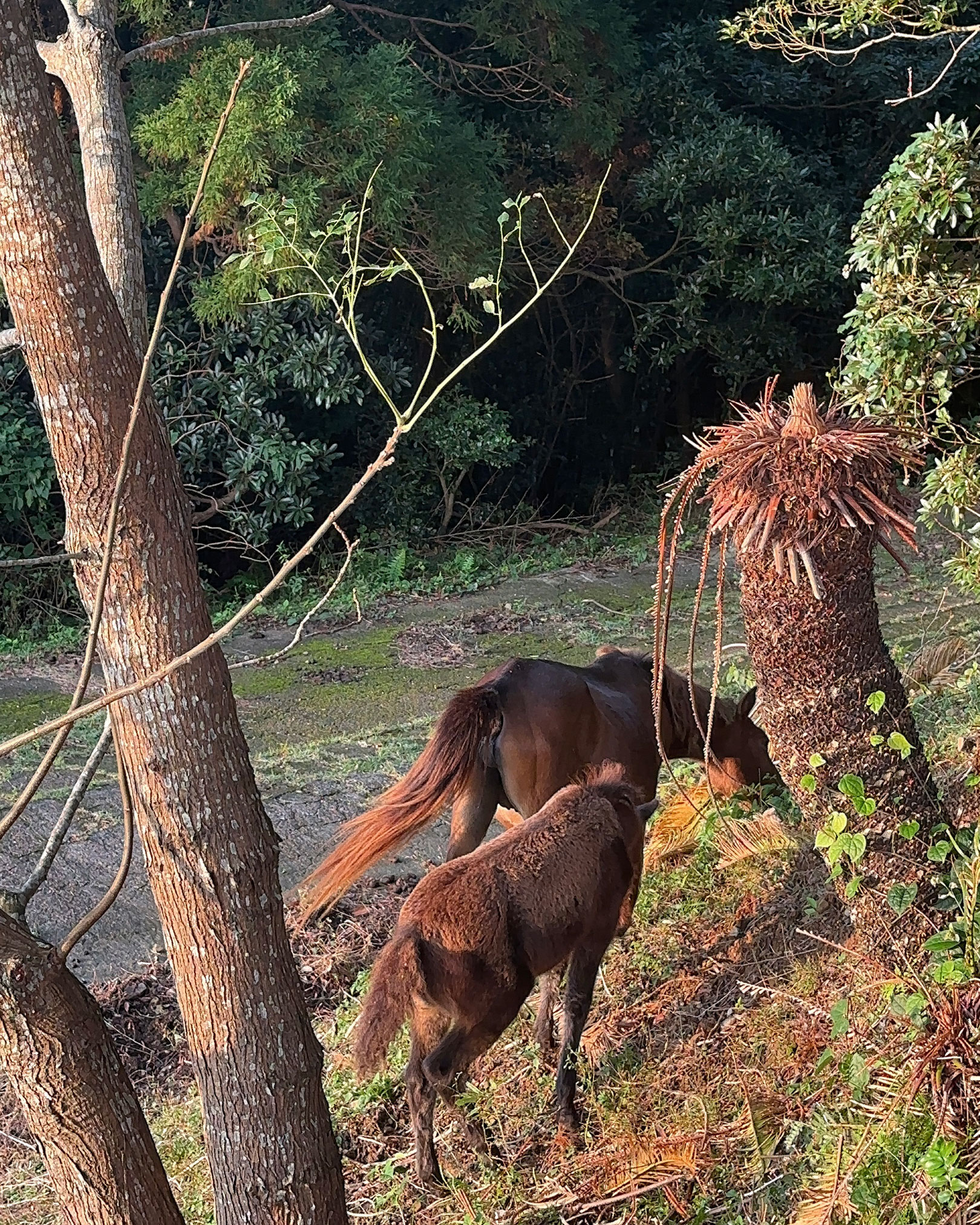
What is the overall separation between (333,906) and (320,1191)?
2.50 metres

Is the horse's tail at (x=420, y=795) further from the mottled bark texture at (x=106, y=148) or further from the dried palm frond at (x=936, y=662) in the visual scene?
the dried palm frond at (x=936, y=662)

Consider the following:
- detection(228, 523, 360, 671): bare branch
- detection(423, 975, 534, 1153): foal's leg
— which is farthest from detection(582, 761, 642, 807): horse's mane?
detection(228, 523, 360, 671): bare branch

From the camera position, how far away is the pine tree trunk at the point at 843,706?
9.61ft

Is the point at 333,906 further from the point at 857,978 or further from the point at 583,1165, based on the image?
the point at 857,978

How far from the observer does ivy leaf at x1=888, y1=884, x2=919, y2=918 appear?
311cm

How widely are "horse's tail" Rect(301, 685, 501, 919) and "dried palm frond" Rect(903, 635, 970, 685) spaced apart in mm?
2217

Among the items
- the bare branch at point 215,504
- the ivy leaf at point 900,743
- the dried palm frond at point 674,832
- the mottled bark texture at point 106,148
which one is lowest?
the dried palm frond at point 674,832

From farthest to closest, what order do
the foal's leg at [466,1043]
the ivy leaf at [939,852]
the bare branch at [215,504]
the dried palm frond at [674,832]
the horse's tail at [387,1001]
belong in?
the bare branch at [215,504]
the dried palm frond at [674,832]
the foal's leg at [466,1043]
the horse's tail at [387,1001]
the ivy leaf at [939,852]

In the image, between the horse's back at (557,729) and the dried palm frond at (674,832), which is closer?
the horse's back at (557,729)

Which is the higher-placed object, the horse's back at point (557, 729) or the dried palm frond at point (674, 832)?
the horse's back at point (557, 729)

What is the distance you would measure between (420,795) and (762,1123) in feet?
5.48

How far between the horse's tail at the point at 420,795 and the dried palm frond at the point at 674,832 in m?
0.99

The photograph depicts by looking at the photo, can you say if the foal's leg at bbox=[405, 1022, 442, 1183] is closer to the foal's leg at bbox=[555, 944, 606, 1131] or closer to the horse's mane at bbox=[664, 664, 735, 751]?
the foal's leg at bbox=[555, 944, 606, 1131]

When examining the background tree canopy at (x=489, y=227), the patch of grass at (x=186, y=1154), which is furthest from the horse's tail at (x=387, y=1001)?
the background tree canopy at (x=489, y=227)
